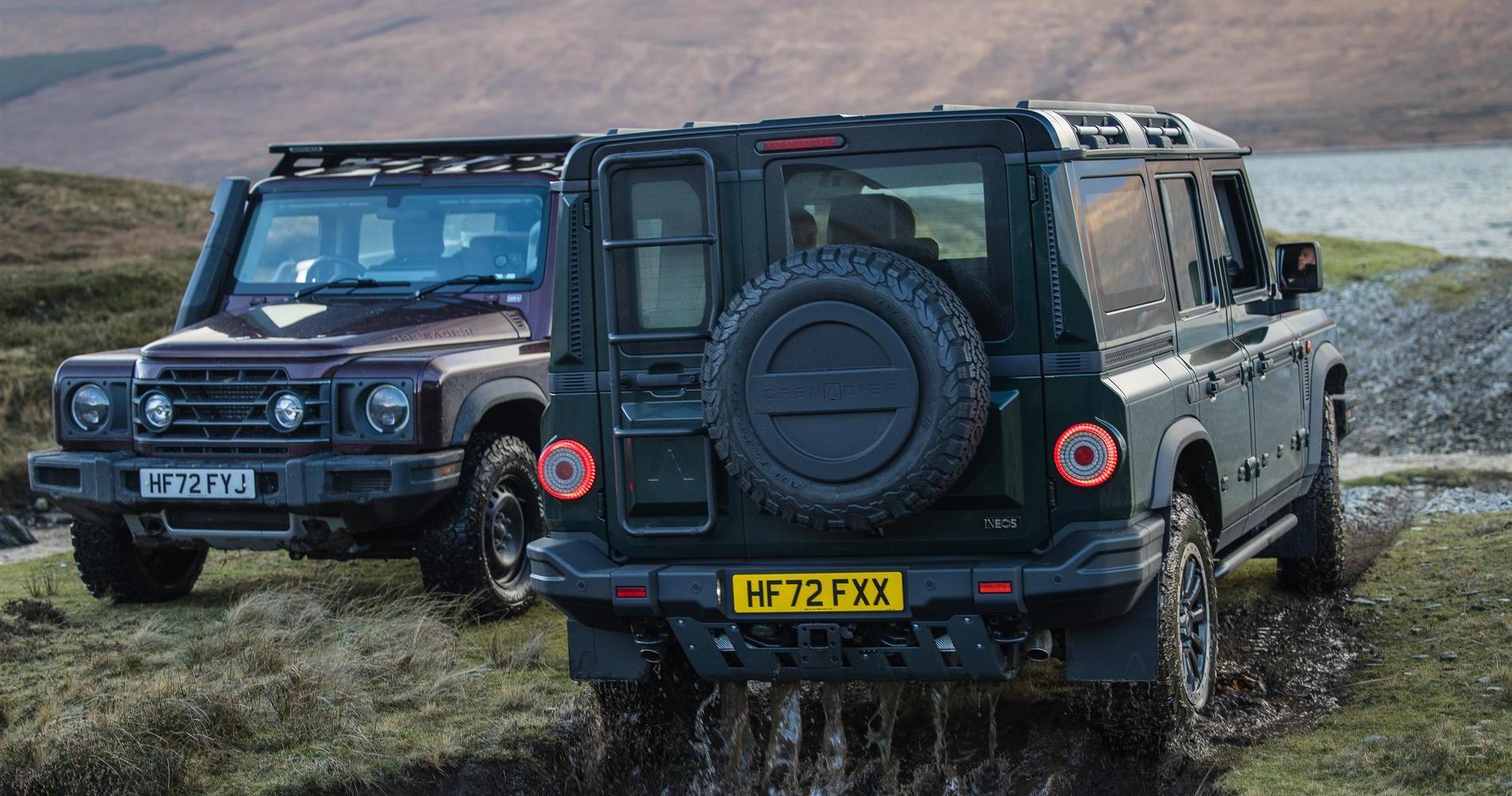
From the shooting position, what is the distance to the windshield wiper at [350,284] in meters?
8.01

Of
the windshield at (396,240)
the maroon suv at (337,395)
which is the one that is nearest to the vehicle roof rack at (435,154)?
the maroon suv at (337,395)

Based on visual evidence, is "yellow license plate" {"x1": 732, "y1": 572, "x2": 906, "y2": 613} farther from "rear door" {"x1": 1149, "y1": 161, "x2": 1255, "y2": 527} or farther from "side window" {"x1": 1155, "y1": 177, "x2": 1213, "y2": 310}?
"side window" {"x1": 1155, "y1": 177, "x2": 1213, "y2": 310}

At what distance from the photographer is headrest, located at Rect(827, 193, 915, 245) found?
4703mm

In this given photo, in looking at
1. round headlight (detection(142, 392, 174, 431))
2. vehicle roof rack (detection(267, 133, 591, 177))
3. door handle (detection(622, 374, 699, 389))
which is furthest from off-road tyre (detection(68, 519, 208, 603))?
door handle (detection(622, 374, 699, 389))

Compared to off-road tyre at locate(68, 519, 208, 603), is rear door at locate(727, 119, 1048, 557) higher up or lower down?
higher up

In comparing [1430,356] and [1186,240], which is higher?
[1186,240]

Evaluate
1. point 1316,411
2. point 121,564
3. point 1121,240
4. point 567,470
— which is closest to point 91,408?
point 121,564

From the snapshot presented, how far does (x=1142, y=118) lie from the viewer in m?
5.68

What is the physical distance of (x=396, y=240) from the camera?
817 cm

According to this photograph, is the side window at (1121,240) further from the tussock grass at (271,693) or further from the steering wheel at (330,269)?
the steering wheel at (330,269)

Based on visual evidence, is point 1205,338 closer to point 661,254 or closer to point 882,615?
point 882,615

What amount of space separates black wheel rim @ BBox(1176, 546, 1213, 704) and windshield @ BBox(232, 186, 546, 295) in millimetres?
3902

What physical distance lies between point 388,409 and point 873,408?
10.2 ft

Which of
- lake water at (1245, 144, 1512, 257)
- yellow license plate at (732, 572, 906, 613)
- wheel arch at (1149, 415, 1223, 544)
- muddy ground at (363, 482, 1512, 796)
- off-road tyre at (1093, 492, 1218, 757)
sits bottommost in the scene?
muddy ground at (363, 482, 1512, 796)
